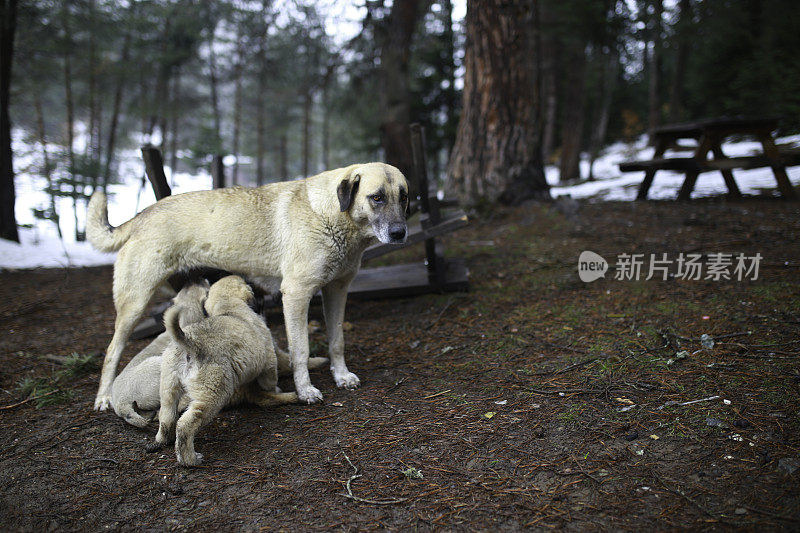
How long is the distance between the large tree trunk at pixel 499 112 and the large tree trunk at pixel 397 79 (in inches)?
122

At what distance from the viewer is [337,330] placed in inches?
168

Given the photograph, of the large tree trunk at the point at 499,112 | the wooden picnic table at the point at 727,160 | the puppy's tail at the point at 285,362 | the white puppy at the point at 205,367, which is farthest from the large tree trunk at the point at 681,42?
the white puppy at the point at 205,367

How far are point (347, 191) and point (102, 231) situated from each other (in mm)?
2318

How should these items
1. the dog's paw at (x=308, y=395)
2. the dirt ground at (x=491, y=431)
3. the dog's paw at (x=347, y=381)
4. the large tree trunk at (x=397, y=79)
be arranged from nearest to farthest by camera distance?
the dirt ground at (x=491, y=431) < the dog's paw at (x=308, y=395) < the dog's paw at (x=347, y=381) < the large tree trunk at (x=397, y=79)

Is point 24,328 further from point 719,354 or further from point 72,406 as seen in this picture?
point 719,354

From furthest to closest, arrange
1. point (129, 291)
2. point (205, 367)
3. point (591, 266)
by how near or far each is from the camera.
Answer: point (591, 266) → point (129, 291) → point (205, 367)

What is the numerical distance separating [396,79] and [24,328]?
965 cm

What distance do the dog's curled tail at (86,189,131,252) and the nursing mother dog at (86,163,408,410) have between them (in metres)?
0.01

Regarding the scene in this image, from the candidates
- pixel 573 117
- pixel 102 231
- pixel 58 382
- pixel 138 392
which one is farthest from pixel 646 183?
pixel 58 382

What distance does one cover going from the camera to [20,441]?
331cm

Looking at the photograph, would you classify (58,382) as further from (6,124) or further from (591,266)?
(6,124)

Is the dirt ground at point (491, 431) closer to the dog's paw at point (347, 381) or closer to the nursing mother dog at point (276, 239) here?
the dog's paw at point (347, 381)

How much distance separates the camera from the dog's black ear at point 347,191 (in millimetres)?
3727

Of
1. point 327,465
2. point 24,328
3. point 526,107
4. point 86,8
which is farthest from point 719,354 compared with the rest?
point 86,8
